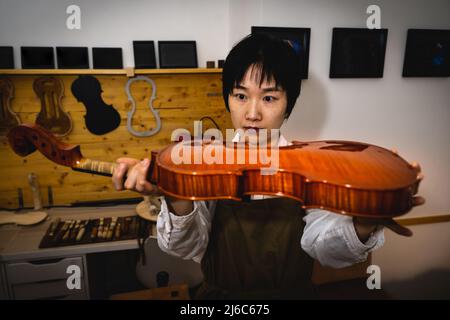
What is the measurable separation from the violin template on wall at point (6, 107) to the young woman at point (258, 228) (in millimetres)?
1849

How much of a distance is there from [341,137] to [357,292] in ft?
3.82

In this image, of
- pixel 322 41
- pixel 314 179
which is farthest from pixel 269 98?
pixel 322 41

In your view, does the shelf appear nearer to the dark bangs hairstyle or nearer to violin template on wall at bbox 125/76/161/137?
violin template on wall at bbox 125/76/161/137

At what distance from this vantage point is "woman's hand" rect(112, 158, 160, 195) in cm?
88

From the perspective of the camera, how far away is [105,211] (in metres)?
2.37

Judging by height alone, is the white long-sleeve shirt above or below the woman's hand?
below

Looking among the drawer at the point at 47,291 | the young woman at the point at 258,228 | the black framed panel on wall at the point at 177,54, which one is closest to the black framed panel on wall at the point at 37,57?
the black framed panel on wall at the point at 177,54

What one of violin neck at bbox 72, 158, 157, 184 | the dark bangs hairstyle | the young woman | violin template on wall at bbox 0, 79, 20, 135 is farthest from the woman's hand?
violin template on wall at bbox 0, 79, 20, 135

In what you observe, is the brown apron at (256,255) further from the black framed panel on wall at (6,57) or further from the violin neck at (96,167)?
the black framed panel on wall at (6,57)

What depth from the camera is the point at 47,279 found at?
73.6 inches

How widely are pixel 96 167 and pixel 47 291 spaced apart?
58.2 inches

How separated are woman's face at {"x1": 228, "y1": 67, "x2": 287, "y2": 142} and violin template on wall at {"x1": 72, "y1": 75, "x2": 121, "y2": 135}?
1.54 metres

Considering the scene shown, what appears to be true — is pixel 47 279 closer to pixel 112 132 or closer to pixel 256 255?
pixel 112 132
